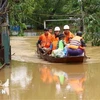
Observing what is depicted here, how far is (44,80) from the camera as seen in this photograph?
10.1m

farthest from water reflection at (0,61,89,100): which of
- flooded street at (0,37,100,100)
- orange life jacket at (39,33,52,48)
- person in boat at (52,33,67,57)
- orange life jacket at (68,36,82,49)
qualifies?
orange life jacket at (39,33,52,48)

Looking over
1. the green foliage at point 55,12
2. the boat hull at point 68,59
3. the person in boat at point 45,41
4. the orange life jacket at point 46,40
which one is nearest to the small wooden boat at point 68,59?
the boat hull at point 68,59

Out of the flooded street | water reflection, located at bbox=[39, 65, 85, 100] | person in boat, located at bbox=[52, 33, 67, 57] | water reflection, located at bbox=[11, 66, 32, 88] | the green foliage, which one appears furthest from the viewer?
the green foliage

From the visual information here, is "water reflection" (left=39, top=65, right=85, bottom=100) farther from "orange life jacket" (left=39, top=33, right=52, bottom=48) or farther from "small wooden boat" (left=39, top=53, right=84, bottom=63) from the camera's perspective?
"orange life jacket" (left=39, top=33, right=52, bottom=48)

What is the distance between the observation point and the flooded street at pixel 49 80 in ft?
26.6

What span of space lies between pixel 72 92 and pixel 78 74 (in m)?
2.82

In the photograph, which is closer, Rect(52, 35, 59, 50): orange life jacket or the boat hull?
the boat hull

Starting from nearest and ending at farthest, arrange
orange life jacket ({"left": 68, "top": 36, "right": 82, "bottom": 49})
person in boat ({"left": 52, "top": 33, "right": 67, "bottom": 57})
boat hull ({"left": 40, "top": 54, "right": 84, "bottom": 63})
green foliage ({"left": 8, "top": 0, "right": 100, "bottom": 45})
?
orange life jacket ({"left": 68, "top": 36, "right": 82, "bottom": 49})
boat hull ({"left": 40, "top": 54, "right": 84, "bottom": 63})
person in boat ({"left": 52, "top": 33, "right": 67, "bottom": 57})
green foliage ({"left": 8, "top": 0, "right": 100, "bottom": 45})

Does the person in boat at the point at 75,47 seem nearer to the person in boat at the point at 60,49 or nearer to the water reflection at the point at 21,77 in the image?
the person in boat at the point at 60,49

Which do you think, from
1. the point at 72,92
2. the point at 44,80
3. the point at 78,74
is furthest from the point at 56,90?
the point at 78,74

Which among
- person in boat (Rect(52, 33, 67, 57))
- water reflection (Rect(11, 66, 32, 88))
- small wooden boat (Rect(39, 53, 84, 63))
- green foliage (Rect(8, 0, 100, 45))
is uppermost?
green foliage (Rect(8, 0, 100, 45))

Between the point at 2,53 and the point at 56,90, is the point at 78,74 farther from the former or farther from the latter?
the point at 2,53

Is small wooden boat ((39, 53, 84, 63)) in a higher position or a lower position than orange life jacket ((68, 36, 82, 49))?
lower

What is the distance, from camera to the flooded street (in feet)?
26.6
